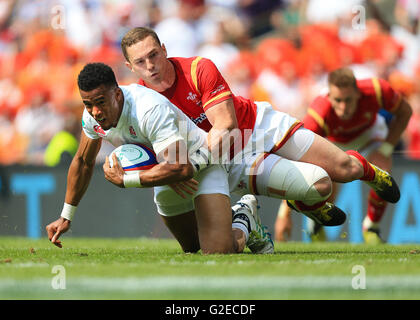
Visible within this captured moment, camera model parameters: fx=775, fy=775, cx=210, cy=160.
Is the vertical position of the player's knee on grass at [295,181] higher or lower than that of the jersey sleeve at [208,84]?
lower

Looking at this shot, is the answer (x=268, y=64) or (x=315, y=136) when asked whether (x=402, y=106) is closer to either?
(x=315, y=136)

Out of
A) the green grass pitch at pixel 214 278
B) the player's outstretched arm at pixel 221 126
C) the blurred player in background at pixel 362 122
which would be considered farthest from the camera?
the blurred player in background at pixel 362 122

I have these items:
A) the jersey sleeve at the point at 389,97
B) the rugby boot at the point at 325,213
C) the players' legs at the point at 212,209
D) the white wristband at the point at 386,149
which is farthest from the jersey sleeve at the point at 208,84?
the white wristband at the point at 386,149

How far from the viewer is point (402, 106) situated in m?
8.20

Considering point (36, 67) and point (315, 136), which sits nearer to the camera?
point (315, 136)

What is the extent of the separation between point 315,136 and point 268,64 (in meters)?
5.01

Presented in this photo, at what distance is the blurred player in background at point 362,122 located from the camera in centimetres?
804

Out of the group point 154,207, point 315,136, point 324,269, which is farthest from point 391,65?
point 324,269

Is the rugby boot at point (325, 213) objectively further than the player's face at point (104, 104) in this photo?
Yes

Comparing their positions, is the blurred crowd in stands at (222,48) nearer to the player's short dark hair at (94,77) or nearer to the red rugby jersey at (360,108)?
the red rugby jersey at (360,108)

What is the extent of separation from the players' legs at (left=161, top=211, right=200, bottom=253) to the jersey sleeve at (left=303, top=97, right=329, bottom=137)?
2.38m

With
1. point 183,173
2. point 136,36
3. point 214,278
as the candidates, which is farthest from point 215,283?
point 136,36

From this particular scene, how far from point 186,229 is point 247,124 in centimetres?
97

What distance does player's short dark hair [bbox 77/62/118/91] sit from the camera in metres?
5.08
